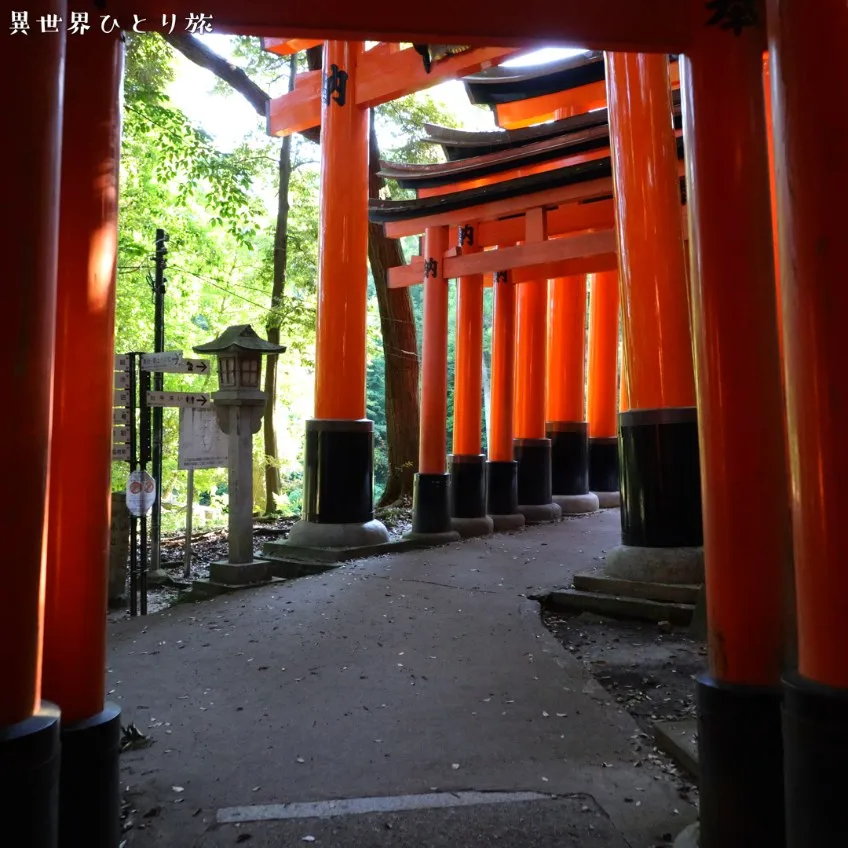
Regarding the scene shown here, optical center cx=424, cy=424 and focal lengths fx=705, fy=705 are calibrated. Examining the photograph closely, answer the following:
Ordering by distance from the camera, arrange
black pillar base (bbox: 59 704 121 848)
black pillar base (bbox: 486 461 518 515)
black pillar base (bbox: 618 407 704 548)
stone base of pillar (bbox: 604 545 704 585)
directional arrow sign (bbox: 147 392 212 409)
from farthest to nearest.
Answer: black pillar base (bbox: 486 461 518 515), directional arrow sign (bbox: 147 392 212 409), black pillar base (bbox: 618 407 704 548), stone base of pillar (bbox: 604 545 704 585), black pillar base (bbox: 59 704 121 848)

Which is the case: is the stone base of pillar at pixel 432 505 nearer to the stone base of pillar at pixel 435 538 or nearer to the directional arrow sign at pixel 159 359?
the stone base of pillar at pixel 435 538

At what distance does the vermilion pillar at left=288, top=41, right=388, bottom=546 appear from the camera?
22.3 feet

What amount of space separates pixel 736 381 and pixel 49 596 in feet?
6.65

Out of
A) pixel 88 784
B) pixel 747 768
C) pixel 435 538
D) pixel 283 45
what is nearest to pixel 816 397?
pixel 747 768

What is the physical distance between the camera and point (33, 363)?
162 cm

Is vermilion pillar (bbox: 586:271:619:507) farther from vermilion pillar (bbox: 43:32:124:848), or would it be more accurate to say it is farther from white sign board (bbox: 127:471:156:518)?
vermilion pillar (bbox: 43:32:124:848)

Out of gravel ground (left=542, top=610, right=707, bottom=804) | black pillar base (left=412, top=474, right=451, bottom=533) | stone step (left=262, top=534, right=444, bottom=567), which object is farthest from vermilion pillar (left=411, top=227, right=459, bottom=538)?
gravel ground (left=542, top=610, right=707, bottom=804)

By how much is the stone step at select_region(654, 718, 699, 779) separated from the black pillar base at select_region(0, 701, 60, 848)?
2097 millimetres

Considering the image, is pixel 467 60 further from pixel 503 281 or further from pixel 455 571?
pixel 455 571

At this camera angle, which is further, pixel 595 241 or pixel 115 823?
pixel 595 241

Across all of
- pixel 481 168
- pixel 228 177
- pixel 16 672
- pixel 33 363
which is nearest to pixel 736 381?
pixel 33 363

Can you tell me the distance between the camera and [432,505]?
8.01 meters

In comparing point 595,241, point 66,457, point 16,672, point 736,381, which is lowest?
point 16,672

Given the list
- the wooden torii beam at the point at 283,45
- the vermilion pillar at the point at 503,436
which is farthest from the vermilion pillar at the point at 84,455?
the vermilion pillar at the point at 503,436
